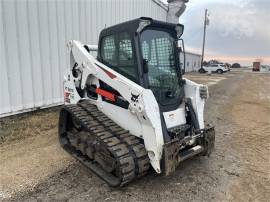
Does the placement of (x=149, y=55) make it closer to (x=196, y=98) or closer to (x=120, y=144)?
(x=196, y=98)

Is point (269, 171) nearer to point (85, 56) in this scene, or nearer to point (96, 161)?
point (96, 161)

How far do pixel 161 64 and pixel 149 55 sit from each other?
Answer: 302 mm

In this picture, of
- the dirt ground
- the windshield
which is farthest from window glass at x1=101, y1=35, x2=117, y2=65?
the dirt ground

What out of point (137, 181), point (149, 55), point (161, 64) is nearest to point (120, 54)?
point (149, 55)

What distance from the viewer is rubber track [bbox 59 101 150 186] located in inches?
126

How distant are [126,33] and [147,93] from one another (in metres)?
1.05

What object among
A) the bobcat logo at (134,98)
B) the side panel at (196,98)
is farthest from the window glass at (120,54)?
the side panel at (196,98)

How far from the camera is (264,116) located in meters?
8.00

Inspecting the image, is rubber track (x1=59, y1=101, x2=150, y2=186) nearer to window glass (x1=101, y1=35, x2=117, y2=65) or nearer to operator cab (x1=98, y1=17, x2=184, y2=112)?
operator cab (x1=98, y1=17, x2=184, y2=112)

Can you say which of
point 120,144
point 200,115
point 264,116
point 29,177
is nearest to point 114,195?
point 120,144

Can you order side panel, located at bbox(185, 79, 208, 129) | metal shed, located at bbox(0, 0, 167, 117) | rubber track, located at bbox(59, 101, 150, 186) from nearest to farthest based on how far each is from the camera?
rubber track, located at bbox(59, 101, 150, 186) < side panel, located at bbox(185, 79, 208, 129) < metal shed, located at bbox(0, 0, 167, 117)

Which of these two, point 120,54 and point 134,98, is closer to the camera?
point 134,98

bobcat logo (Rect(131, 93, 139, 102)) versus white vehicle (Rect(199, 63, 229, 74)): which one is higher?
bobcat logo (Rect(131, 93, 139, 102))

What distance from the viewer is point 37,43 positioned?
23.0 ft
